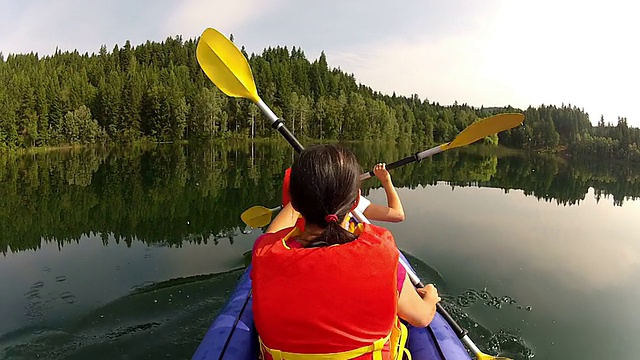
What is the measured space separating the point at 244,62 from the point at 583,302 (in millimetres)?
4673

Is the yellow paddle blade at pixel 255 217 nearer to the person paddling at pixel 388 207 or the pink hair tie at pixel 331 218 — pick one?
the person paddling at pixel 388 207

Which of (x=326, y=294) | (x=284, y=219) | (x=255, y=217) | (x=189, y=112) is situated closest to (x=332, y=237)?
(x=326, y=294)

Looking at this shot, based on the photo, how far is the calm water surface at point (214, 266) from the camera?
4113 mm

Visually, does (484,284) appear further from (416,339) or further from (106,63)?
(106,63)

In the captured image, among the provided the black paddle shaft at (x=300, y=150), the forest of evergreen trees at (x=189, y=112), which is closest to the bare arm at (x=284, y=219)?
the black paddle shaft at (x=300, y=150)

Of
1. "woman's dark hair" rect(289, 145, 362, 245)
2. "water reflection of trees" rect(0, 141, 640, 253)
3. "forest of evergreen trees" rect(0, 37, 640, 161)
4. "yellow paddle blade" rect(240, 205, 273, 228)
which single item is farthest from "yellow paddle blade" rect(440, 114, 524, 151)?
"forest of evergreen trees" rect(0, 37, 640, 161)

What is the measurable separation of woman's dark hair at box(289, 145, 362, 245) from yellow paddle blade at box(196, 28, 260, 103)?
2.14 m

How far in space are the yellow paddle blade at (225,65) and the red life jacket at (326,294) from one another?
228 cm

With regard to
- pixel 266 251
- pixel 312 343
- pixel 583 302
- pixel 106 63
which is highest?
pixel 106 63

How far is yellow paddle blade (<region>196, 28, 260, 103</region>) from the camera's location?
11.2 ft

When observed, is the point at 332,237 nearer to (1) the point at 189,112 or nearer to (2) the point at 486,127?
(2) the point at 486,127

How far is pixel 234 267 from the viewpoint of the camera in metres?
5.78

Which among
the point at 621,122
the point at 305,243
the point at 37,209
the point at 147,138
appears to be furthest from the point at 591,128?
the point at 305,243

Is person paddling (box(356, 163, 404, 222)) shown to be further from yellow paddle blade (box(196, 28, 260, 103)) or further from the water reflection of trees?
the water reflection of trees
